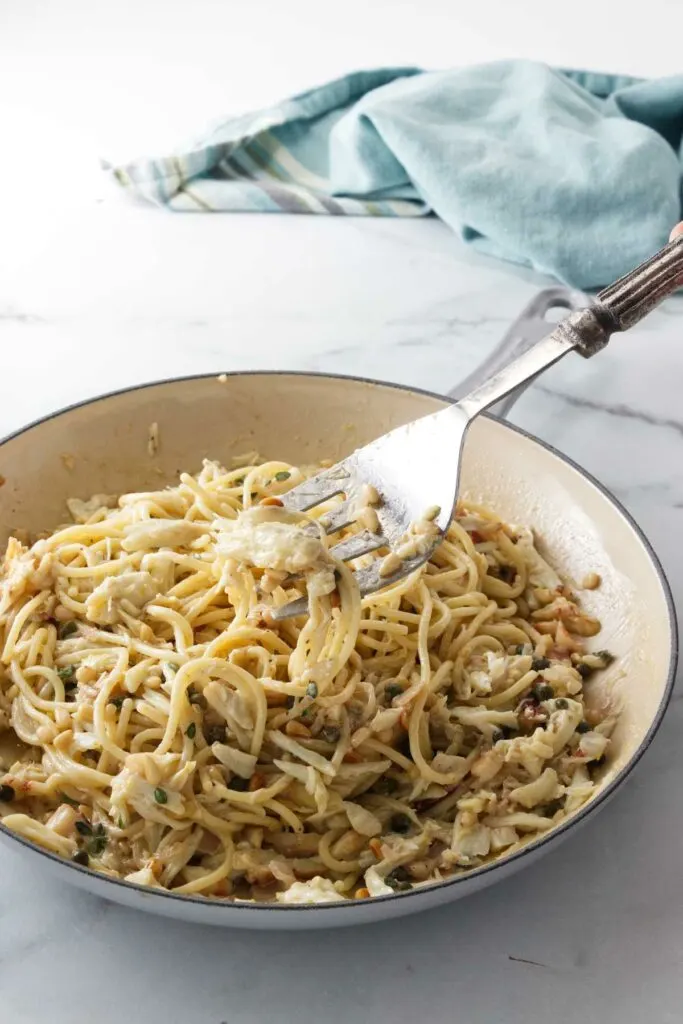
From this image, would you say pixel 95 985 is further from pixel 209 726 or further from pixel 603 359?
pixel 603 359

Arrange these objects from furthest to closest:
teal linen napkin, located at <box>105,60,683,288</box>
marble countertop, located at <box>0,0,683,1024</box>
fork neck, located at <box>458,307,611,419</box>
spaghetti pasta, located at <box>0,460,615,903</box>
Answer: teal linen napkin, located at <box>105,60,683,288</box>, fork neck, located at <box>458,307,611,419</box>, spaghetti pasta, located at <box>0,460,615,903</box>, marble countertop, located at <box>0,0,683,1024</box>

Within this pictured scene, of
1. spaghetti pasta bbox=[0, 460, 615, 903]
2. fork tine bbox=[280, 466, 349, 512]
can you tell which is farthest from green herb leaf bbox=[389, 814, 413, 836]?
fork tine bbox=[280, 466, 349, 512]

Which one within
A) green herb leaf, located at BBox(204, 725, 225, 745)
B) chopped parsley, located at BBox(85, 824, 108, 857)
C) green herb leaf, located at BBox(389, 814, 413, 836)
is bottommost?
green herb leaf, located at BBox(389, 814, 413, 836)

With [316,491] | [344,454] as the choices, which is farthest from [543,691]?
[344,454]

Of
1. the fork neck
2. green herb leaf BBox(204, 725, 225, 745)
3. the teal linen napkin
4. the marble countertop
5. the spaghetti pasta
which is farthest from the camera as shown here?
the teal linen napkin

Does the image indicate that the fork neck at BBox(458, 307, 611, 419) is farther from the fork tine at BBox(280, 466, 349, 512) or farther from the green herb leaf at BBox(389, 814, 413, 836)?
the green herb leaf at BBox(389, 814, 413, 836)

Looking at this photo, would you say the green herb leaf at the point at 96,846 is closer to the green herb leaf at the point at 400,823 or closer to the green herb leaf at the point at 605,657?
the green herb leaf at the point at 400,823
